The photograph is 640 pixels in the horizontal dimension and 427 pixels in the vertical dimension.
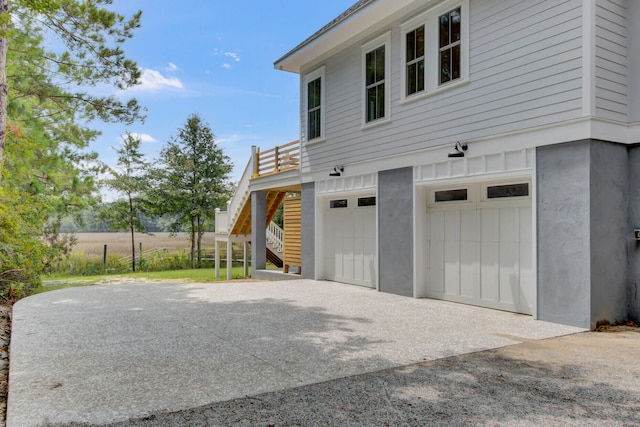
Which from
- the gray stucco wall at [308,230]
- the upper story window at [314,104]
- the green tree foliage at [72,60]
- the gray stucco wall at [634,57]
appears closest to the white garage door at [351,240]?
the gray stucco wall at [308,230]

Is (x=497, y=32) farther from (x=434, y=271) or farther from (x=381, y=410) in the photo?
(x=381, y=410)

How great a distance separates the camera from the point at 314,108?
11789mm

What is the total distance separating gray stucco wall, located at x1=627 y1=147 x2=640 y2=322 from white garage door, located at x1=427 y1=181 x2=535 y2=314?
1.28 meters

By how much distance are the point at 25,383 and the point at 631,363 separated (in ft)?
18.7

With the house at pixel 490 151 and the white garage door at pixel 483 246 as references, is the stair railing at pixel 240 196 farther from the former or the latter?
the white garage door at pixel 483 246

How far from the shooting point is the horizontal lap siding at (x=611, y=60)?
595cm

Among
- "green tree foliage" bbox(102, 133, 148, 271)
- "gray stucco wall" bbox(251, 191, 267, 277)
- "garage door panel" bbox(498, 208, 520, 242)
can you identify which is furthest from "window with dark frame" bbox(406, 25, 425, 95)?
"green tree foliage" bbox(102, 133, 148, 271)

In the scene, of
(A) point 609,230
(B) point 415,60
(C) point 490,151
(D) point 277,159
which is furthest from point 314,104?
(A) point 609,230

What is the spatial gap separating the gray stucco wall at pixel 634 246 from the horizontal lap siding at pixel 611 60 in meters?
0.73

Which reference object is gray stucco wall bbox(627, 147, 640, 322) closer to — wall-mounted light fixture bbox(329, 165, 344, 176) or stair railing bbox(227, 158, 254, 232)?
wall-mounted light fixture bbox(329, 165, 344, 176)

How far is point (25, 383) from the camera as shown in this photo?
3.78 metres

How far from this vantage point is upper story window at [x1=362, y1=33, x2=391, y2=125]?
9.26m

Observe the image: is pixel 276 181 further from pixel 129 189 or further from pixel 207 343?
pixel 129 189

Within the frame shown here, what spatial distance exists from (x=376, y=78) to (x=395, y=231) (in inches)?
134
